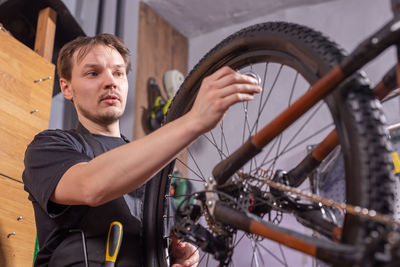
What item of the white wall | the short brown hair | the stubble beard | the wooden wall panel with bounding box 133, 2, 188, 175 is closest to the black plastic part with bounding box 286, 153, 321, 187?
the stubble beard

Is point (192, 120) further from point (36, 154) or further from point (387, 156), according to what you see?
point (36, 154)

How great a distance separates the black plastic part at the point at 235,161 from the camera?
0.65 metres

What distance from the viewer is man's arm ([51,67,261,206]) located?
0.65 m

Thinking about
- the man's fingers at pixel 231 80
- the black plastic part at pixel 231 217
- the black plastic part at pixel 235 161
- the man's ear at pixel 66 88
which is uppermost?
the man's ear at pixel 66 88

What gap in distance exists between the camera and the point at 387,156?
55cm

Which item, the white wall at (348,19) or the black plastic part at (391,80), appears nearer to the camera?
the black plastic part at (391,80)

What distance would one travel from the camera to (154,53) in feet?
9.61

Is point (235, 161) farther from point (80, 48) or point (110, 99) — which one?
point (80, 48)

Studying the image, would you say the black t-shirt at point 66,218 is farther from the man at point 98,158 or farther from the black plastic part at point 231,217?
the black plastic part at point 231,217

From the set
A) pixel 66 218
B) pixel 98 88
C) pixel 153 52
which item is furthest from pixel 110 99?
pixel 153 52

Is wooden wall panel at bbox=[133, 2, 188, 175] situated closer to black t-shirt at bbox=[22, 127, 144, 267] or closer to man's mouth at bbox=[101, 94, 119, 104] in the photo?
man's mouth at bbox=[101, 94, 119, 104]

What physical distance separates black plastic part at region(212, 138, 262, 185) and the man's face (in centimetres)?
53

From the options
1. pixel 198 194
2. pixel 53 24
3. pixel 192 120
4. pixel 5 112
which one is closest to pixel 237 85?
pixel 192 120

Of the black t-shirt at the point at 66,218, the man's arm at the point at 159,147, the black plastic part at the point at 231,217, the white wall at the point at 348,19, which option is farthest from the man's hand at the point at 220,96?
the white wall at the point at 348,19
